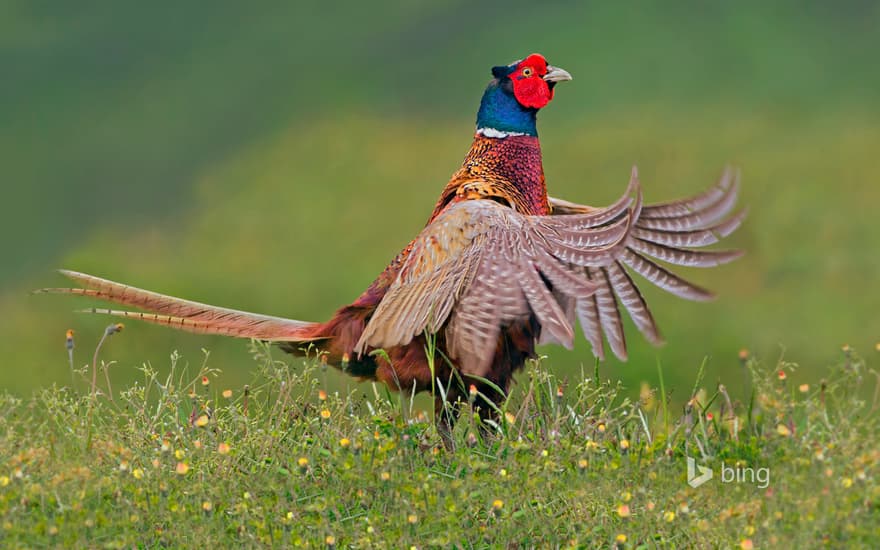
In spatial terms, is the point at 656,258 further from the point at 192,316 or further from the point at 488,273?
the point at 192,316

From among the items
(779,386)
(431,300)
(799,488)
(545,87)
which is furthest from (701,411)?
(545,87)

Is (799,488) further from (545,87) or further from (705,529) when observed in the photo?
(545,87)

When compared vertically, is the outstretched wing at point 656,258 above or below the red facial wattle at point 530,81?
below

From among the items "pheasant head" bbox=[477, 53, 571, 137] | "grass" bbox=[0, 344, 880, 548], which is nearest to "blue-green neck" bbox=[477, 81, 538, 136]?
"pheasant head" bbox=[477, 53, 571, 137]

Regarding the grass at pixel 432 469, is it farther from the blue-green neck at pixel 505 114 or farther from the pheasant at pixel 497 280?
the blue-green neck at pixel 505 114

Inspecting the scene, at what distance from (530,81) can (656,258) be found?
1018 mm

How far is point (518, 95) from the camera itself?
17.5 feet

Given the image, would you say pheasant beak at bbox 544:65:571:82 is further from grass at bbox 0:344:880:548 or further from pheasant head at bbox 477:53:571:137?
grass at bbox 0:344:880:548

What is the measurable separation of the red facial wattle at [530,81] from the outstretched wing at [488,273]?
0.66m

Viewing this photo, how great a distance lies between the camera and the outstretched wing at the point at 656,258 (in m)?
4.77

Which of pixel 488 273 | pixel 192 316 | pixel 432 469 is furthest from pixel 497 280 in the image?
pixel 192 316

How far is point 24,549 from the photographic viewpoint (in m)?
3.66

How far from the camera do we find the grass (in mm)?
3877

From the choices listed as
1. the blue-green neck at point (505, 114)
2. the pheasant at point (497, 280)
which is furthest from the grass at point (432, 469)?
the blue-green neck at point (505, 114)
